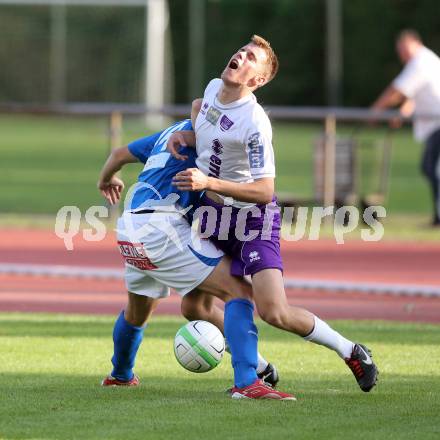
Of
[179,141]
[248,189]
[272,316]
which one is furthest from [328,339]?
[179,141]

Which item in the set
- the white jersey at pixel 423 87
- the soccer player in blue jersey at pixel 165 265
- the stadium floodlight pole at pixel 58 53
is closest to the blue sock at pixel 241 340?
the soccer player in blue jersey at pixel 165 265

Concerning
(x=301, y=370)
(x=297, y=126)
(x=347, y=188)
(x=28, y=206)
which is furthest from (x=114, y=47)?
(x=301, y=370)

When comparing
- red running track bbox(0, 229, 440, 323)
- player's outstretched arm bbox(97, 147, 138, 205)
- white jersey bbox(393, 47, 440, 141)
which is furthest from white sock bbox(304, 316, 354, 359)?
white jersey bbox(393, 47, 440, 141)

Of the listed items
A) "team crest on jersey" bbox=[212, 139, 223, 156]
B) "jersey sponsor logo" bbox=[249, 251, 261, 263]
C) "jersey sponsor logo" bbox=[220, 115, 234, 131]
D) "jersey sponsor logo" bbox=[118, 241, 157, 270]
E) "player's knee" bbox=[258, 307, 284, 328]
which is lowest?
"player's knee" bbox=[258, 307, 284, 328]

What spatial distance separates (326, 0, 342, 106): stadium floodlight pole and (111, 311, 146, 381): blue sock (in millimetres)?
35903

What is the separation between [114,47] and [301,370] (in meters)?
35.7

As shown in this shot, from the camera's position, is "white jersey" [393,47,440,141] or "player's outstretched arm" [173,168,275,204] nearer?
"player's outstretched arm" [173,168,275,204]

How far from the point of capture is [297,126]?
46.6 metres

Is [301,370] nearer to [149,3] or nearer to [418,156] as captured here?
[418,156]

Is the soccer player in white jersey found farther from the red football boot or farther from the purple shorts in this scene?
the red football boot

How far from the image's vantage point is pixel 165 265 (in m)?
Result: 6.86

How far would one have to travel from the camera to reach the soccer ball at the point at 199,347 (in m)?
6.77

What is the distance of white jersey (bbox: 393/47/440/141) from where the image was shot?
16.7 meters

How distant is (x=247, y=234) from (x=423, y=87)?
34.8 ft
